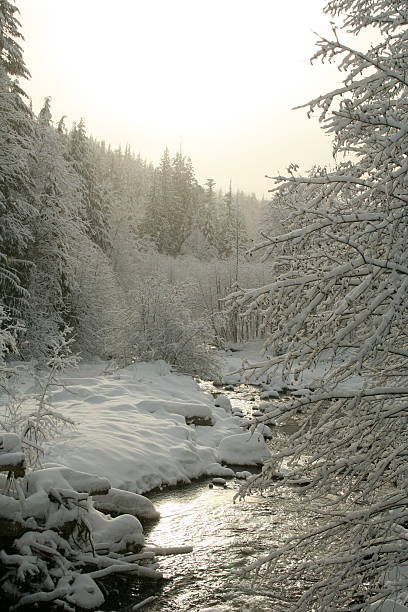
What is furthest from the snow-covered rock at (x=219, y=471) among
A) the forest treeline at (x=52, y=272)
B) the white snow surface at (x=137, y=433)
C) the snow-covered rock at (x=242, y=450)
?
the forest treeline at (x=52, y=272)

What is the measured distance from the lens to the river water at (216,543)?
6.62 meters

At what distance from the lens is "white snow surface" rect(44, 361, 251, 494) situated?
32.8 feet

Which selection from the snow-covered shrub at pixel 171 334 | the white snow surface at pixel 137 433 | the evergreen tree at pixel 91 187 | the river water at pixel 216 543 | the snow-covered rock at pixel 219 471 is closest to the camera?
the river water at pixel 216 543

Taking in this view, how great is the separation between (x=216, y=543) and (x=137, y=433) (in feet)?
14.0

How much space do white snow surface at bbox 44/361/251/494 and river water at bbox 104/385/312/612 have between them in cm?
65

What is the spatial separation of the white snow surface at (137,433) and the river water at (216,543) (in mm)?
655

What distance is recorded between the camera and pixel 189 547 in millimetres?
7891

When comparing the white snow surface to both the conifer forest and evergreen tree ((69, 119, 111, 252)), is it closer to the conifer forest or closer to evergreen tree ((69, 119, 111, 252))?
the conifer forest

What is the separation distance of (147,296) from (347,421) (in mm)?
18213

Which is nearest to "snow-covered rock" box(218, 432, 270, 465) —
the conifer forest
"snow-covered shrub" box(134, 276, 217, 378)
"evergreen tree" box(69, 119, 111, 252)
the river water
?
the conifer forest

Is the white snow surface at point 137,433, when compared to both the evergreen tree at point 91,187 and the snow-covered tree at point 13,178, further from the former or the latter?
the evergreen tree at point 91,187

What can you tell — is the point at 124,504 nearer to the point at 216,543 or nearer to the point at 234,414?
the point at 216,543

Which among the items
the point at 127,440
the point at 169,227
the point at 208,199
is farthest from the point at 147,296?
the point at 208,199

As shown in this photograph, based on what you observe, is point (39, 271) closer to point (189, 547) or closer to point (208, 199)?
point (189, 547)
